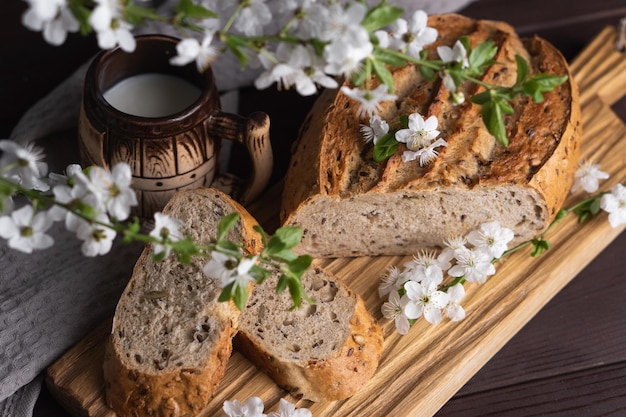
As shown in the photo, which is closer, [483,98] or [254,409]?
[483,98]

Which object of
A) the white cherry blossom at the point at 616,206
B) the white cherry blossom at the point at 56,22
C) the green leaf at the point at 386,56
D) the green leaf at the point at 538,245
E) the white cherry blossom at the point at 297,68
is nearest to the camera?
the white cherry blossom at the point at 56,22

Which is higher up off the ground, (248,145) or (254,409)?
(248,145)

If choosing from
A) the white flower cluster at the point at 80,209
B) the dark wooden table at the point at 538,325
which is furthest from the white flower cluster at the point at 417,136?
the white flower cluster at the point at 80,209

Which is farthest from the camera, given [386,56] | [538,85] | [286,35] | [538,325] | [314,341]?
[538,325]

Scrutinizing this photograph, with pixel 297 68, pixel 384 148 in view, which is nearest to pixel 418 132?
pixel 384 148

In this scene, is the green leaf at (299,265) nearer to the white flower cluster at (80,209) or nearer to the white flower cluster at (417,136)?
the white flower cluster at (80,209)

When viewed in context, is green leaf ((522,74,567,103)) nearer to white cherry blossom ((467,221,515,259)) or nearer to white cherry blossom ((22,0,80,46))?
white cherry blossom ((467,221,515,259))

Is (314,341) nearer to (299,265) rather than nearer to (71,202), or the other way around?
(299,265)
